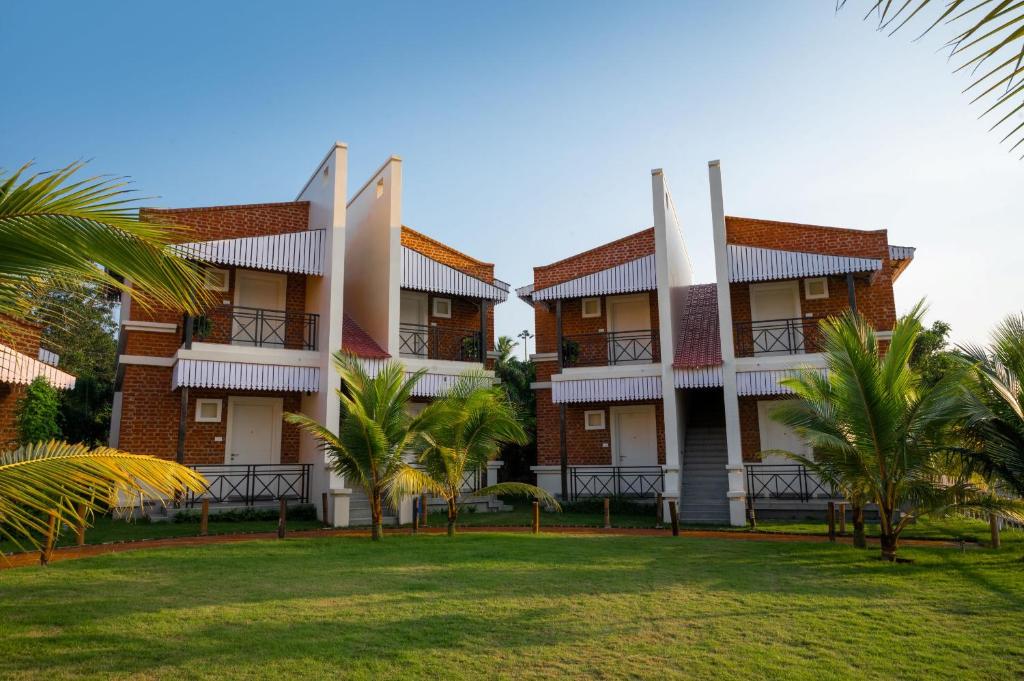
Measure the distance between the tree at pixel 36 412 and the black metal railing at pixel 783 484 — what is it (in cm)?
1538

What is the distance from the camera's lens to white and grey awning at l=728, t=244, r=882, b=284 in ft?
57.3

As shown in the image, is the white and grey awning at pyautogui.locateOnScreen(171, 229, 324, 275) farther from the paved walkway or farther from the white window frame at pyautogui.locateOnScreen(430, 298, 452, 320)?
the paved walkway

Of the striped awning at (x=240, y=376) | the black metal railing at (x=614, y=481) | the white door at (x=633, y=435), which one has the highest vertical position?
the striped awning at (x=240, y=376)

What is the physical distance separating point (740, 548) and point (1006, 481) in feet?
12.5

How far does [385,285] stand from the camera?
60.6ft

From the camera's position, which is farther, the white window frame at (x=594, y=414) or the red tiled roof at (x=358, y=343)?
the white window frame at (x=594, y=414)

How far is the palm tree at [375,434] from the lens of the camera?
13039 millimetres

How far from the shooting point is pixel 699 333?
20.6 metres

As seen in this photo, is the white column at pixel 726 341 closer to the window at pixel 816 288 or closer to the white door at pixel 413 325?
the window at pixel 816 288

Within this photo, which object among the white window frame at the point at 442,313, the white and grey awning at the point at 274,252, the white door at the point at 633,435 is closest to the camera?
the white and grey awning at the point at 274,252

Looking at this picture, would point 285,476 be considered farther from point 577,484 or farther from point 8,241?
point 8,241

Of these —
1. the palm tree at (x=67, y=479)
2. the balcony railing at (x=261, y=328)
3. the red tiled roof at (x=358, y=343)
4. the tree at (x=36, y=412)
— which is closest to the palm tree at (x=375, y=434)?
the red tiled roof at (x=358, y=343)

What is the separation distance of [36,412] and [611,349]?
1389 centimetres

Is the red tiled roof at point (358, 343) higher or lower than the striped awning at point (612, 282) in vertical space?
lower
